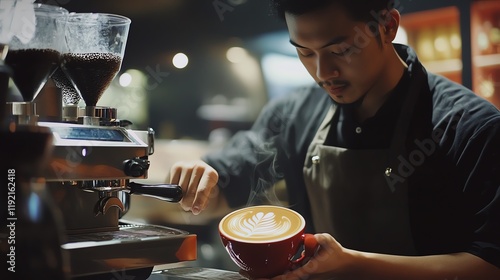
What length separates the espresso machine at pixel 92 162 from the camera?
101cm

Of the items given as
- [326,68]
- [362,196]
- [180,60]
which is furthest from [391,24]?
[180,60]

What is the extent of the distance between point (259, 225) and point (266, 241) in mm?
84

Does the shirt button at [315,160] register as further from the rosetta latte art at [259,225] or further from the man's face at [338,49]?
the rosetta latte art at [259,225]

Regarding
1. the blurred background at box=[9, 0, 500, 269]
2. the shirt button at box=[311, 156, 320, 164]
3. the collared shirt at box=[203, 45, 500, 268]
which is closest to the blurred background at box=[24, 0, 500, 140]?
the blurred background at box=[9, 0, 500, 269]

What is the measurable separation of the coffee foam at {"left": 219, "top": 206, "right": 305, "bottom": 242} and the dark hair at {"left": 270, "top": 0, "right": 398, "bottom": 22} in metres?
0.65

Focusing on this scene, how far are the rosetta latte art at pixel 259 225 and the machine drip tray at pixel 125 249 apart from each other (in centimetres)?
14

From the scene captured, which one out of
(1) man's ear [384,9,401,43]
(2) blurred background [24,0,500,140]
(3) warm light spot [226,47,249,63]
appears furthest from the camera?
(3) warm light spot [226,47,249,63]

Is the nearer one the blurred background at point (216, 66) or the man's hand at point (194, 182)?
the man's hand at point (194, 182)

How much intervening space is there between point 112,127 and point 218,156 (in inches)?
35.6

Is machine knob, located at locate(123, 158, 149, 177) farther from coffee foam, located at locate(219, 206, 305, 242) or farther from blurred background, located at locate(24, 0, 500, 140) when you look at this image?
blurred background, located at locate(24, 0, 500, 140)

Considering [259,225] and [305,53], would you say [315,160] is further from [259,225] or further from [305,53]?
[259,225]

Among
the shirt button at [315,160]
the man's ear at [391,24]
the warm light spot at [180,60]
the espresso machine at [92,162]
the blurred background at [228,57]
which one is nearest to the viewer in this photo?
the espresso machine at [92,162]

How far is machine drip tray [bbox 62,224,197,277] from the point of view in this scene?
3.48 ft

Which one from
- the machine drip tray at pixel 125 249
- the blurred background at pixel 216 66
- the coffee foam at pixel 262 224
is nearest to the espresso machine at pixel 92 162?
the machine drip tray at pixel 125 249
